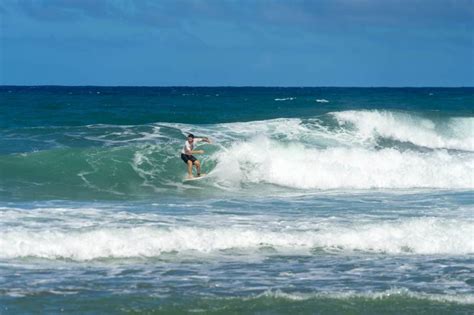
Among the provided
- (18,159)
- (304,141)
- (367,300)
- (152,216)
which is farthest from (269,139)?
(367,300)

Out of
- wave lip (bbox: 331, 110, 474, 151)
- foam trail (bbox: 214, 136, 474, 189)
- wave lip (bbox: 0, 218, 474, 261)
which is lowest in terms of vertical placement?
wave lip (bbox: 0, 218, 474, 261)

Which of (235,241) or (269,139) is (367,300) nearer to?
(235,241)

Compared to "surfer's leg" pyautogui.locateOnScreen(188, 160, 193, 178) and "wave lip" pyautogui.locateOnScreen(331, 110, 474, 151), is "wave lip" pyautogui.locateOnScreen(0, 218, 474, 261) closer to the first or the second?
"surfer's leg" pyautogui.locateOnScreen(188, 160, 193, 178)

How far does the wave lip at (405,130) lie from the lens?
3061 centimetres

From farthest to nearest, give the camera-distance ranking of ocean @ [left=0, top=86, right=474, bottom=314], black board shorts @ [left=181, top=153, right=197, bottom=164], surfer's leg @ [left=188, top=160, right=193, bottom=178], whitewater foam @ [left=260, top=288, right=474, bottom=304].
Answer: black board shorts @ [left=181, top=153, right=197, bottom=164], surfer's leg @ [left=188, top=160, right=193, bottom=178], ocean @ [left=0, top=86, right=474, bottom=314], whitewater foam @ [left=260, top=288, right=474, bottom=304]

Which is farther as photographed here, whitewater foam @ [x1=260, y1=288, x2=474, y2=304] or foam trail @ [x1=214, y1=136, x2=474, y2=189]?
foam trail @ [x1=214, y1=136, x2=474, y2=189]

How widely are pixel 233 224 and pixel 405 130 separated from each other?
64.1 feet

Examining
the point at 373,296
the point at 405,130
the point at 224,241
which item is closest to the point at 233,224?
the point at 224,241

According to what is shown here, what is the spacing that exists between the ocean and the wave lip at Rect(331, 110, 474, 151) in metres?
1.69

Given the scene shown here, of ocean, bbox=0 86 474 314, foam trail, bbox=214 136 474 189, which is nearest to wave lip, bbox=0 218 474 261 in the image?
ocean, bbox=0 86 474 314

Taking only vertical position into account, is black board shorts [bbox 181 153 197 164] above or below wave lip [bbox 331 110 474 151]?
below

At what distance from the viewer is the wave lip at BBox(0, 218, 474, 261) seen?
11.9 m

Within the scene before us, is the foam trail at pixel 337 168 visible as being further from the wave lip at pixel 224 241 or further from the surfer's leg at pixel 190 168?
the wave lip at pixel 224 241

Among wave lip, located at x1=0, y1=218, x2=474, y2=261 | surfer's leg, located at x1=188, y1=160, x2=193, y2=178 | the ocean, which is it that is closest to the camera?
the ocean
